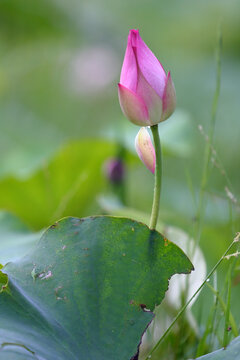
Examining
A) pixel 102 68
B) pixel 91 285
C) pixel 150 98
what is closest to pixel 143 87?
pixel 150 98

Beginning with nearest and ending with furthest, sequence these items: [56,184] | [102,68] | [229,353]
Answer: [229,353] → [56,184] → [102,68]

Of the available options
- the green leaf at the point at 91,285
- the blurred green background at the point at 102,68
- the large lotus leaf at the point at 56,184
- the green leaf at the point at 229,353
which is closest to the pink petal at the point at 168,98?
the green leaf at the point at 91,285

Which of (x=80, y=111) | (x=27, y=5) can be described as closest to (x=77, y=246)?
(x=80, y=111)

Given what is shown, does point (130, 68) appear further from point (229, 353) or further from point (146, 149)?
point (229, 353)

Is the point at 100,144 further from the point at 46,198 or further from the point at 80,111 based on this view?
the point at 80,111

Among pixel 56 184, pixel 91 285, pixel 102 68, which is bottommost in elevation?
pixel 56 184

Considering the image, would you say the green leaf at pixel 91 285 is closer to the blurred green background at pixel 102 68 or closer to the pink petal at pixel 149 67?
the pink petal at pixel 149 67
